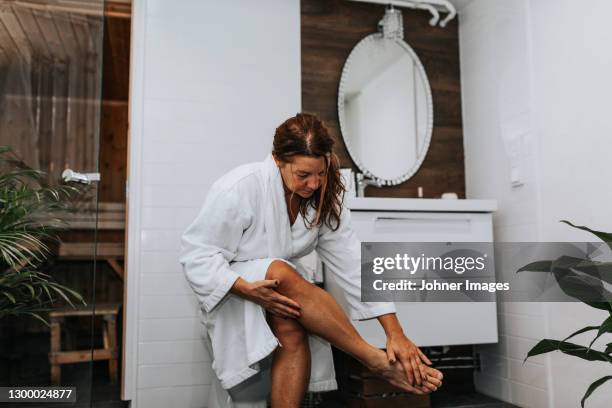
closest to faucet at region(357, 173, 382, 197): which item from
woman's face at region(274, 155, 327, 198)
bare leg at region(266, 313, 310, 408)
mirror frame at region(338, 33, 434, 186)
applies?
mirror frame at region(338, 33, 434, 186)

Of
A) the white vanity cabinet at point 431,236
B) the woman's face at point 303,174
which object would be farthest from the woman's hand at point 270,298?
the white vanity cabinet at point 431,236

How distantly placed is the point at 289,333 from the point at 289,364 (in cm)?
9

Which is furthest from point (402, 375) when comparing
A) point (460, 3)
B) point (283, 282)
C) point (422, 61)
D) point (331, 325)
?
point (460, 3)

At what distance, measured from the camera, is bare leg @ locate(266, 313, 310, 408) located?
150 cm

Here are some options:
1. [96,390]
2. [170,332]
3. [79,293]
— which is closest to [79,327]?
[79,293]

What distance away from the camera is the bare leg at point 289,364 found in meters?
1.50

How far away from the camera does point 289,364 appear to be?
154 centimetres

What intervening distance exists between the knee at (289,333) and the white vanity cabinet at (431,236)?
64cm

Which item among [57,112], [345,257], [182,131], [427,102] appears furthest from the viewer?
[427,102]

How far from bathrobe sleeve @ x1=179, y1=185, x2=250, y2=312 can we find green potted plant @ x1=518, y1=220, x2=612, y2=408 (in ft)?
2.94

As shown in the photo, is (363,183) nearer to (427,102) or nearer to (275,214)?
(427,102)

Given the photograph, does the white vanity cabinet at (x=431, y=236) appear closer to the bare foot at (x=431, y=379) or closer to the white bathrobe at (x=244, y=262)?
the white bathrobe at (x=244, y=262)

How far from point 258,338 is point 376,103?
1.59m

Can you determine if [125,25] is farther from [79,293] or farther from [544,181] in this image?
[544,181]
